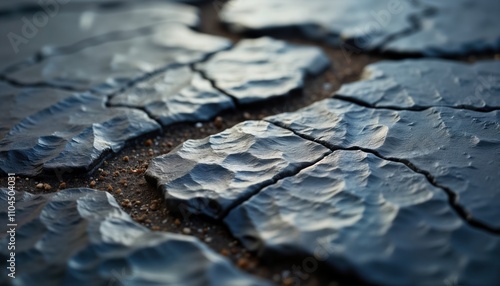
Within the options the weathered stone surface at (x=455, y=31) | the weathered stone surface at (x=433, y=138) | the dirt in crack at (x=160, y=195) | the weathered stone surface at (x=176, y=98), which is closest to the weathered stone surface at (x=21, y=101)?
the weathered stone surface at (x=176, y=98)

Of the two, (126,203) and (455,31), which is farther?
(455,31)

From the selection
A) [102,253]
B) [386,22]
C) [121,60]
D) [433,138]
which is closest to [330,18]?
[386,22]

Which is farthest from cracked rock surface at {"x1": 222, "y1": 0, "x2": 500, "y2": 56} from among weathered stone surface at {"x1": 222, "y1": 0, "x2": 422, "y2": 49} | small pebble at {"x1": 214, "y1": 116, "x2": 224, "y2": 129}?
small pebble at {"x1": 214, "y1": 116, "x2": 224, "y2": 129}

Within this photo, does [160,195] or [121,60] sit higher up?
[121,60]

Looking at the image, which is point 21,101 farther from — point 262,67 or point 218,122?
point 262,67

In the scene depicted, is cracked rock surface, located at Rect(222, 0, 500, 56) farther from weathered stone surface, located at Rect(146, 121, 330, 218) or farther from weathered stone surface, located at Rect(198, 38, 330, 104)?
weathered stone surface, located at Rect(146, 121, 330, 218)

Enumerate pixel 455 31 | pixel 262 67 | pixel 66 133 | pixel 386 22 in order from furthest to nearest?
1. pixel 386 22
2. pixel 455 31
3. pixel 262 67
4. pixel 66 133

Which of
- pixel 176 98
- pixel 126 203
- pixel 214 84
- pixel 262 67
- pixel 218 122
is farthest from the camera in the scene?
pixel 262 67

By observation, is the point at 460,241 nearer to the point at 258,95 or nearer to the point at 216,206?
the point at 216,206
